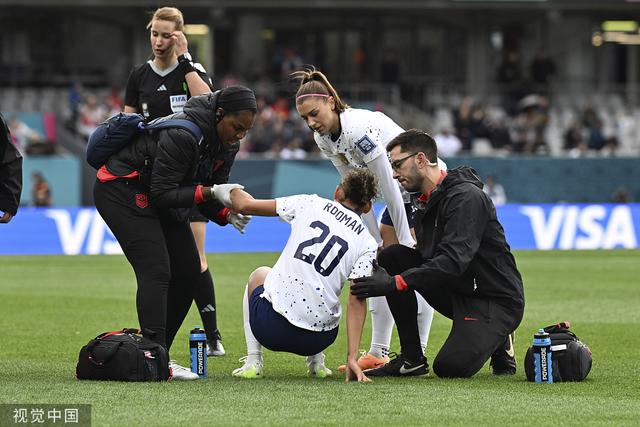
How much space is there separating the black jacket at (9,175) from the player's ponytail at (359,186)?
7.33ft

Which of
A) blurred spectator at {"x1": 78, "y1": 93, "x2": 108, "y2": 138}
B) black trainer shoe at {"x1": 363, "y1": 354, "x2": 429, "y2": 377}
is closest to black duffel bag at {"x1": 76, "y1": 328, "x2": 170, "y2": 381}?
black trainer shoe at {"x1": 363, "y1": 354, "x2": 429, "y2": 377}

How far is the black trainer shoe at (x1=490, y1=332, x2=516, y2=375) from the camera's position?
9.02 m

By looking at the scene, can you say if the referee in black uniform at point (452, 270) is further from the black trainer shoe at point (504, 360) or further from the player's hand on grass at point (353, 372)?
the player's hand on grass at point (353, 372)

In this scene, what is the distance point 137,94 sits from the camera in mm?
10250

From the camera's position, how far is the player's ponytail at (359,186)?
324 inches

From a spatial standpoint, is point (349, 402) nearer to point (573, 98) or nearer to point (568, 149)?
point (568, 149)

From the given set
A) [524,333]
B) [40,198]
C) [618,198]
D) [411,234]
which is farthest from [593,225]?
[411,234]

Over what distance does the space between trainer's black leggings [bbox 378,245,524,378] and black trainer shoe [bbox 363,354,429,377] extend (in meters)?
0.05

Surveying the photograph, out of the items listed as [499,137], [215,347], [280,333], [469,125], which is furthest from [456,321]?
[499,137]

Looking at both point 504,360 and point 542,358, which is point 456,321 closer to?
point 504,360

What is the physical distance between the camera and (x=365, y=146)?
9258 millimetres

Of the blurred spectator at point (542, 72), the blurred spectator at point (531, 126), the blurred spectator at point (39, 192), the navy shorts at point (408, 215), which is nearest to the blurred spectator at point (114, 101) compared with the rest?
the blurred spectator at point (39, 192)

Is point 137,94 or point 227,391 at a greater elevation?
point 137,94

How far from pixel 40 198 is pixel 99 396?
18.4 m
